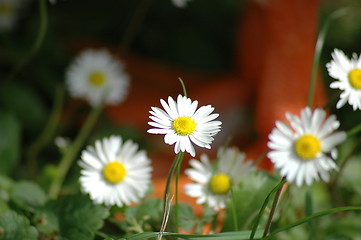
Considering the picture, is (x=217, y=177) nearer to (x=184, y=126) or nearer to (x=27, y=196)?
(x=184, y=126)

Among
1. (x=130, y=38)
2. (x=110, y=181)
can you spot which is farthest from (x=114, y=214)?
(x=130, y=38)

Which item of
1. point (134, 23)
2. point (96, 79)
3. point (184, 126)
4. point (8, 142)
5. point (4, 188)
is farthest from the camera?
point (134, 23)

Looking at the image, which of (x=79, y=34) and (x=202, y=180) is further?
(x=79, y=34)

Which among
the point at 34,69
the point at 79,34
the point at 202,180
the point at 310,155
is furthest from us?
the point at 79,34

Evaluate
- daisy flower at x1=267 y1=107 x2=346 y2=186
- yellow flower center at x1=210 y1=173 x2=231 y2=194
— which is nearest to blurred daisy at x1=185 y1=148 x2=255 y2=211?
yellow flower center at x1=210 y1=173 x2=231 y2=194

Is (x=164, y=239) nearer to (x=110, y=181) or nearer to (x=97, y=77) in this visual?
(x=110, y=181)

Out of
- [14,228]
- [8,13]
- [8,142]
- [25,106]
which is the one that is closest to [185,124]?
[14,228]

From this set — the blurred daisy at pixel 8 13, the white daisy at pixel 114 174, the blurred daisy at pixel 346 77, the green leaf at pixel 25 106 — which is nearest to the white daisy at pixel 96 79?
the green leaf at pixel 25 106
